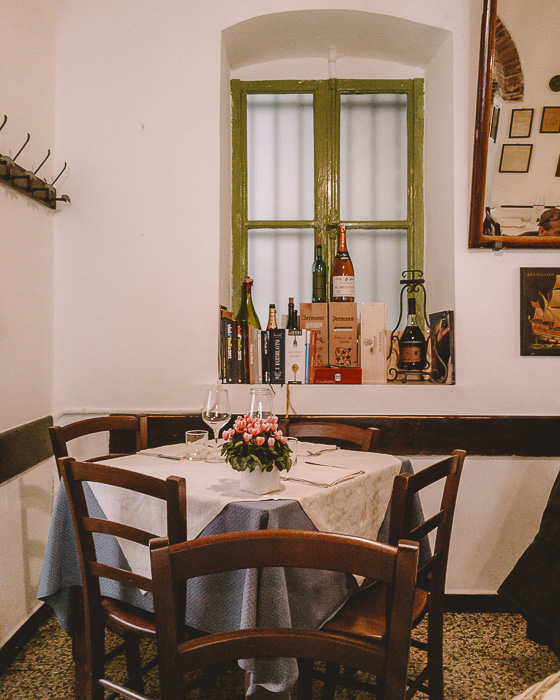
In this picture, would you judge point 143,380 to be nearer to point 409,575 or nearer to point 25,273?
point 25,273

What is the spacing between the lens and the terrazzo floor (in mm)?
1711


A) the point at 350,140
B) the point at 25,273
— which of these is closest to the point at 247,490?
the point at 25,273

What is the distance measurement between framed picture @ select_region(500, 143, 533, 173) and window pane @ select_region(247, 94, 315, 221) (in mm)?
920

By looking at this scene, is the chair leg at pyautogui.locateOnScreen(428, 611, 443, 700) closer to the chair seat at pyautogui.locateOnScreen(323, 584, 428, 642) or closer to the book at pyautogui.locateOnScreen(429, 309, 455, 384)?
the chair seat at pyautogui.locateOnScreen(323, 584, 428, 642)

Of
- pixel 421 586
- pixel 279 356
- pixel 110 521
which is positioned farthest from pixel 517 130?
pixel 110 521

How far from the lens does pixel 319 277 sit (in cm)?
264

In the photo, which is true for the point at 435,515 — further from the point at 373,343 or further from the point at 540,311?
the point at 540,311

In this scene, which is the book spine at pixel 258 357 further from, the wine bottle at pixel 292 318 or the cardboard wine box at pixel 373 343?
the cardboard wine box at pixel 373 343

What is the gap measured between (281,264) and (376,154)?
2.44 feet

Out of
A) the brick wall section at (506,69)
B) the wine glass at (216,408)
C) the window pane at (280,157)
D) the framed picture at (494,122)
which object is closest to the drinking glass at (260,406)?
the wine glass at (216,408)

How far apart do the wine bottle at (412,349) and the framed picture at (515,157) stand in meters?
0.79

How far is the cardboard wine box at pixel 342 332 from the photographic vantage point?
2416mm

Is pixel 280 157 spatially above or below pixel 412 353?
above

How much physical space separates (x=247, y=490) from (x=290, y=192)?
1907 millimetres
